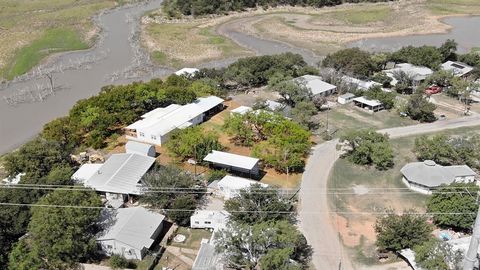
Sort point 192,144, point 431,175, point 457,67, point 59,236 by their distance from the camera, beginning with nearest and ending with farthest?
point 59,236
point 431,175
point 192,144
point 457,67

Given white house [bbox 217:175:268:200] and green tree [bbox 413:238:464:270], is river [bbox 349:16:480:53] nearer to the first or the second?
white house [bbox 217:175:268:200]

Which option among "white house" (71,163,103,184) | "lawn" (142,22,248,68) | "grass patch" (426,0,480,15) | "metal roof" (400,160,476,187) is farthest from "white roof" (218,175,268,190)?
"grass patch" (426,0,480,15)

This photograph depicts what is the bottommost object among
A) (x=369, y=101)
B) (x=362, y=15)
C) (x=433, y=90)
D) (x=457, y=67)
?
(x=433, y=90)

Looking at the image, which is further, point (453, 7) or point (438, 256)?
point (453, 7)

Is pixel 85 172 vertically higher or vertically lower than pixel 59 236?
lower

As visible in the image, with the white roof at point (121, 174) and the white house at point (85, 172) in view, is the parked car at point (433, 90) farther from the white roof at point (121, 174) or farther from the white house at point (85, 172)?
the white house at point (85, 172)

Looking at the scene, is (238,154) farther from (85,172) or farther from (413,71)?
(413,71)

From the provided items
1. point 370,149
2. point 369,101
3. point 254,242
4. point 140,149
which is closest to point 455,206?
point 370,149
